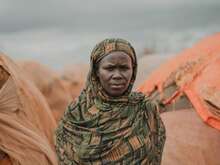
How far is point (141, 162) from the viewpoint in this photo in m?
4.42

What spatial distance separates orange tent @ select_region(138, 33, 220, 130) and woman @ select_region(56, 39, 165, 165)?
2.54m

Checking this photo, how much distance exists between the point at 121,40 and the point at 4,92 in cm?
150

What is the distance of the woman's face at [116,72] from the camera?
14.5ft

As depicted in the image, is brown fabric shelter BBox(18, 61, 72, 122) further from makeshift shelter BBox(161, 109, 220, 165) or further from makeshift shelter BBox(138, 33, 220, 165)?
makeshift shelter BBox(161, 109, 220, 165)

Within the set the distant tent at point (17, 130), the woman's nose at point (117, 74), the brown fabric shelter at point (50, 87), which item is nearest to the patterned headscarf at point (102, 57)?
the woman's nose at point (117, 74)

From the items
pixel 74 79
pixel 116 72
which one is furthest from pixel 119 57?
pixel 74 79

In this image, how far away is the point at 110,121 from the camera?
4441 millimetres

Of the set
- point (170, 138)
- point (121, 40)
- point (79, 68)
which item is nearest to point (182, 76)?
point (170, 138)

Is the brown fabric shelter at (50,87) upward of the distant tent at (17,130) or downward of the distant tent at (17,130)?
downward

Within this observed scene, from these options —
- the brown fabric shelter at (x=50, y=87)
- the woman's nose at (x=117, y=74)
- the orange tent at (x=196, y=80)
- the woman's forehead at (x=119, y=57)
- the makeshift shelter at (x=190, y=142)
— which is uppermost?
the woman's forehead at (x=119, y=57)

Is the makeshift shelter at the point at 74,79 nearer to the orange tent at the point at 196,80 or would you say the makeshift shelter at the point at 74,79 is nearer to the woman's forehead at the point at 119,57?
the orange tent at the point at 196,80

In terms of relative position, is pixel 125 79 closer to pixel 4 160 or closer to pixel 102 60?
pixel 102 60

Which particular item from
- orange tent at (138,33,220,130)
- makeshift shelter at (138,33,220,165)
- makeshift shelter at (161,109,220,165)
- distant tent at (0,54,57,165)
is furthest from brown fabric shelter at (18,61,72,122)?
distant tent at (0,54,57,165)

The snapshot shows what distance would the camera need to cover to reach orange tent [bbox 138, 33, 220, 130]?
7066mm
